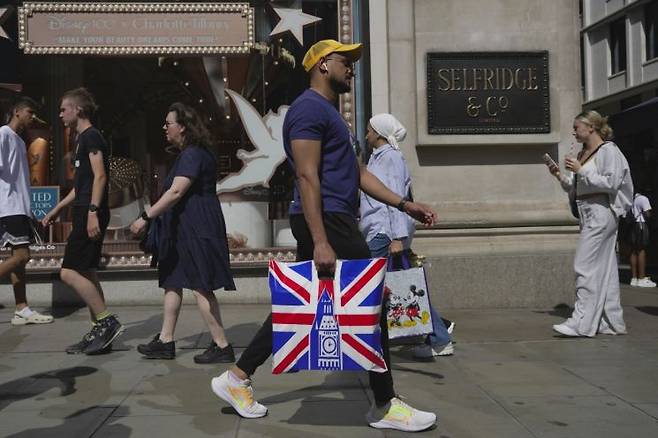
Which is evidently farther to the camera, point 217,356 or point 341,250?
point 217,356

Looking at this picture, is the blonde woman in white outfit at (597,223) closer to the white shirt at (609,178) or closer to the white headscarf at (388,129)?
the white shirt at (609,178)

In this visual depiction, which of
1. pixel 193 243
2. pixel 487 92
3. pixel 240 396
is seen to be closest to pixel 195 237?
pixel 193 243

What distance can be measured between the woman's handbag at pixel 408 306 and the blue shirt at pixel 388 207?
0.30m

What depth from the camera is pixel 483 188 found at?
793 cm

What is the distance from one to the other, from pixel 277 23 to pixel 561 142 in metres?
3.35

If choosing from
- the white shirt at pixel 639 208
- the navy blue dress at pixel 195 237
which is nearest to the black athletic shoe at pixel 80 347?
the navy blue dress at pixel 195 237

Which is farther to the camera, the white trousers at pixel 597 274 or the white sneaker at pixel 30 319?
the white sneaker at pixel 30 319

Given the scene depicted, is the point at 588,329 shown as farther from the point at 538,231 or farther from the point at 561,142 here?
the point at 561,142

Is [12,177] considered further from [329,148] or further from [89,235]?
[329,148]

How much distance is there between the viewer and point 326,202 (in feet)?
12.3

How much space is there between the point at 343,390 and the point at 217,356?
1.14 metres

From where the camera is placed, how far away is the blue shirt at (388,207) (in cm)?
537

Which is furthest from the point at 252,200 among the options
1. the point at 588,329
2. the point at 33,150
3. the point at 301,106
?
the point at 301,106

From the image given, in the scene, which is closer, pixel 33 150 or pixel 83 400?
pixel 83 400
